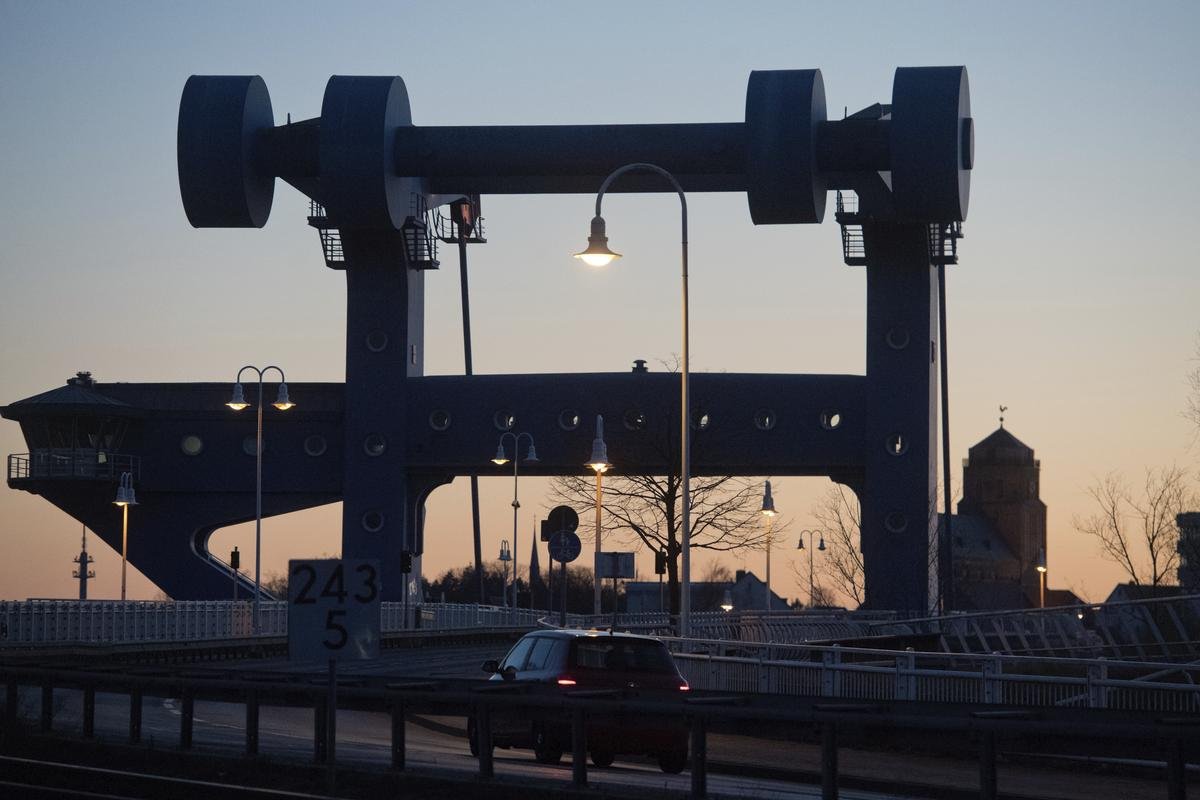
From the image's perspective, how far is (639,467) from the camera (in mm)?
70188

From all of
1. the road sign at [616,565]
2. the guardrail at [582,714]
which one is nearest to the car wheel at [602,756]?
the guardrail at [582,714]

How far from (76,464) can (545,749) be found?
63.4m

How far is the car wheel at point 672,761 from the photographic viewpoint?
20031 millimetres

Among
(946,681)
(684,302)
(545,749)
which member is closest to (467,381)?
(684,302)

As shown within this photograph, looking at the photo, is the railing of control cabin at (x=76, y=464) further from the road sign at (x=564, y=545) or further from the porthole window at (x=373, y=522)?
the road sign at (x=564, y=545)

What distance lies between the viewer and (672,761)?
66.4 feet

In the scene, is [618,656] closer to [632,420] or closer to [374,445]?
[632,420]

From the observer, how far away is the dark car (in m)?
19.7

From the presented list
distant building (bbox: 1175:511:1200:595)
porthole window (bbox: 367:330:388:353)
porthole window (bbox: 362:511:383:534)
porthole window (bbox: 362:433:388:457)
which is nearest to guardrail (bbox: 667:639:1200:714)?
distant building (bbox: 1175:511:1200:595)

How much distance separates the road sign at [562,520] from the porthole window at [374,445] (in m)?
32.7

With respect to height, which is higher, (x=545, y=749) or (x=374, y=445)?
(x=374, y=445)

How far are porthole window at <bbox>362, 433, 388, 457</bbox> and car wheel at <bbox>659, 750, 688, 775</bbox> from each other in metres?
50.9

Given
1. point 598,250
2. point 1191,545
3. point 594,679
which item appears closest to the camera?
point 594,679

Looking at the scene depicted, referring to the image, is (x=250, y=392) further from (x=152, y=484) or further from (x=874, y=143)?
(x=874, y=143)
